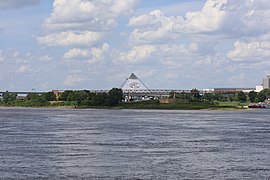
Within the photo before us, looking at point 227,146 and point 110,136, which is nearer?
point 227,146

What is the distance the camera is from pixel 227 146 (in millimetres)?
55781

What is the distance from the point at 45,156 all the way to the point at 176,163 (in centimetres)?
974

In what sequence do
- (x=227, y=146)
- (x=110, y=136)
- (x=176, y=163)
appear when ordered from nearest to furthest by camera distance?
(x=176, y=163), (x=227, y=146), (x=110, y=136)

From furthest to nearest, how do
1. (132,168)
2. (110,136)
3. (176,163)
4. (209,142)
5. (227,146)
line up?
1. (110,136)
2. (209,142)
3. (227,146)
4. (176,163)
5. (132,168)

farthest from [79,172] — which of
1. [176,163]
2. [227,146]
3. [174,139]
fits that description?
[174,139]

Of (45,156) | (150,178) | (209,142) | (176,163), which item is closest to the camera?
(150,178)

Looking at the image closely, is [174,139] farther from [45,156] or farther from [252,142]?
[45,156]

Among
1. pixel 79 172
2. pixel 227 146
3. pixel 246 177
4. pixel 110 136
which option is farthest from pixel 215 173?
pixel 110 136

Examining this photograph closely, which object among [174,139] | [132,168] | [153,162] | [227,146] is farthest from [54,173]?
[174,139]

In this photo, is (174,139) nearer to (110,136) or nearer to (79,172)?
(110,136)

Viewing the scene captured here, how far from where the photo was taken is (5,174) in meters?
36.8

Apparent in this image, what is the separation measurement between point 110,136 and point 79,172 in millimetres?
29196

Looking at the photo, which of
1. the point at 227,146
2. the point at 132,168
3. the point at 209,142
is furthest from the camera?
the point at 209,142

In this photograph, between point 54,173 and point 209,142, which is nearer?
point 54,173
